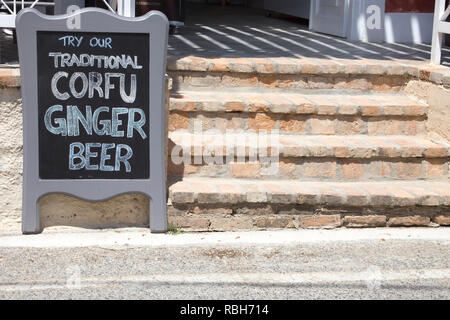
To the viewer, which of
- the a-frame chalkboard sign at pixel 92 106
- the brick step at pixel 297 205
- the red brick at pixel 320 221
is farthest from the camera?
the red brick at pixel 320 221

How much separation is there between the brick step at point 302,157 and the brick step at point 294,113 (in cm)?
9

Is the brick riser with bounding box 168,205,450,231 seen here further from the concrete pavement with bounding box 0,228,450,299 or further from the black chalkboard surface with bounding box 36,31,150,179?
the black chalkboard surface with bounding box 36,31,150,179

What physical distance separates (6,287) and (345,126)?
278 cm

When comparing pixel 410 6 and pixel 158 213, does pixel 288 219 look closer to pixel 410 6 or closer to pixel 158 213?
pixel 158 213

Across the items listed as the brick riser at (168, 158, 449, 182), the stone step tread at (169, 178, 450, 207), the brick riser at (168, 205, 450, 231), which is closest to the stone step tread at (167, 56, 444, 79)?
the brick riser at (168, 158, 449, 182)

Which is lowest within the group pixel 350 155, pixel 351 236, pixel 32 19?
pixel 351 236

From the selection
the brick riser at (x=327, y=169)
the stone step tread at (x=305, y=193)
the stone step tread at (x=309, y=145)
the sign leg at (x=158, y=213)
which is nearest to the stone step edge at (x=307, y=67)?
the stone step tread at (x=309, y=145)

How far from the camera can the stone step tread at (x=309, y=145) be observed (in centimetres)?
543

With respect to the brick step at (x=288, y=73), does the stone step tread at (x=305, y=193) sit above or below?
below

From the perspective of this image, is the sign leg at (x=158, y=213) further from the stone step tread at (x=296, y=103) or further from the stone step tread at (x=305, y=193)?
the stone step tread at (x=296, y=103)

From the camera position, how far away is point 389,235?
516 cm

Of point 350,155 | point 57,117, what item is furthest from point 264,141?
point 57,117
